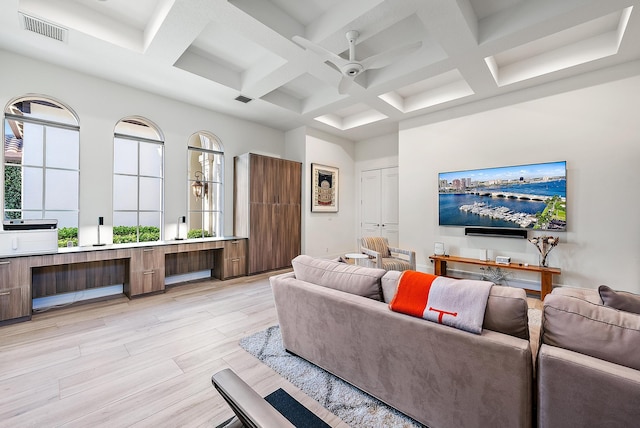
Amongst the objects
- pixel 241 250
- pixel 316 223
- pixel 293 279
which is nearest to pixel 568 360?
pixel 293 279

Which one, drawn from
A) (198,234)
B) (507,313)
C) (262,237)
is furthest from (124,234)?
(507,313)

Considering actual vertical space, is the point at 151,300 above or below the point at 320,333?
below

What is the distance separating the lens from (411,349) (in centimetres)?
149

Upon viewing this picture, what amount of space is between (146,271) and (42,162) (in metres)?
1.98

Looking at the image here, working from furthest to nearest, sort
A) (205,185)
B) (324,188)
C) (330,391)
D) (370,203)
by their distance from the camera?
(370,203) → (324,188) → (205,185) → (330,391)

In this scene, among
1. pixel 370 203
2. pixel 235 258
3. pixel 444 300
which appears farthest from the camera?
pixel 370 203

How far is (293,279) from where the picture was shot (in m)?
2.23

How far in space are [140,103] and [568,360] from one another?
5.55 m

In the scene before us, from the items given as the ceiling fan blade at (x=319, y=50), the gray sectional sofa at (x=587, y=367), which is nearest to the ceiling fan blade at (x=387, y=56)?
the ceiling fan blade at (x=319, y=50)

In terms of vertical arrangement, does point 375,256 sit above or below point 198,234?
below

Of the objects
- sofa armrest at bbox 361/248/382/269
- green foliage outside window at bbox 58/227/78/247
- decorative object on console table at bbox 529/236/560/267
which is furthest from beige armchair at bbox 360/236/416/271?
green foliage outside window at bbox 58/227/78/247

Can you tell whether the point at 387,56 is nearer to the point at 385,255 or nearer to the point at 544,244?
the point at 385,255

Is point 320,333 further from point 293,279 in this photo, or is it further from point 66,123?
point 66,123

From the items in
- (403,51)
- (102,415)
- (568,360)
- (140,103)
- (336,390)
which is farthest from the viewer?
(140,103)
